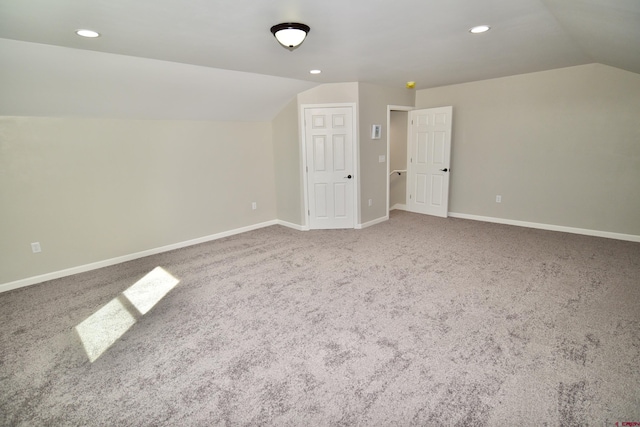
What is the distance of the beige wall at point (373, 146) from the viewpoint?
17.1ft

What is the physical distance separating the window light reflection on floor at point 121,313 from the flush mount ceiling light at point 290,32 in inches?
106

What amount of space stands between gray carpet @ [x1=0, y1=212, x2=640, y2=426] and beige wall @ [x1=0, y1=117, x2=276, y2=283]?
1.38 feet

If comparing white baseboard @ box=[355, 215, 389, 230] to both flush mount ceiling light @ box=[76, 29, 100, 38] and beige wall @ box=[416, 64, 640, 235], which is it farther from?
flush mount ceiling light @ box=[76, 29, 100, 38]

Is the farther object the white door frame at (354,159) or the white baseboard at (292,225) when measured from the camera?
the white baseboard at (292,225)

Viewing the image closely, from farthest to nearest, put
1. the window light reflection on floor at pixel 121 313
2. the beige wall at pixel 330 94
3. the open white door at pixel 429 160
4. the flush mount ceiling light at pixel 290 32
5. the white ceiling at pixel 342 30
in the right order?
the open white door at pixel 429 160
the beige wall at pixel 330 94
the window light reflection on floor at pixel 121 313
the flush mount ceiling light at pixel 290 32
the white ceiling at pixel 342 30

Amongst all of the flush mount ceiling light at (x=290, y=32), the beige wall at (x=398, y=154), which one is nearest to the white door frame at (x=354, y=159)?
the beige wall at (x=398, y=154)

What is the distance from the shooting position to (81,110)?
3.64 metres

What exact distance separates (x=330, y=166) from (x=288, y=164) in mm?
746

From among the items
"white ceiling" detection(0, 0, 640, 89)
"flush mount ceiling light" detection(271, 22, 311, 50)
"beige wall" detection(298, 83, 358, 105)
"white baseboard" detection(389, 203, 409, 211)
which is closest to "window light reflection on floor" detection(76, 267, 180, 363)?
"white ceiling" detection(0, 0, 640, 89)

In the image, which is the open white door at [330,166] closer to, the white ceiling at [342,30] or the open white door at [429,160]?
the white ceiling at [342,30]

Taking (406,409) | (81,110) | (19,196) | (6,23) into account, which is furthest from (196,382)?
(81,110)

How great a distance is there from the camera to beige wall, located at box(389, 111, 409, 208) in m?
6.67

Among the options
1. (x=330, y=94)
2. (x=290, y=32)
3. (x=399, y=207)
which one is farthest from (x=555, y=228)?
(x=290, y=32)

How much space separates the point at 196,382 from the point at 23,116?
346 cm
